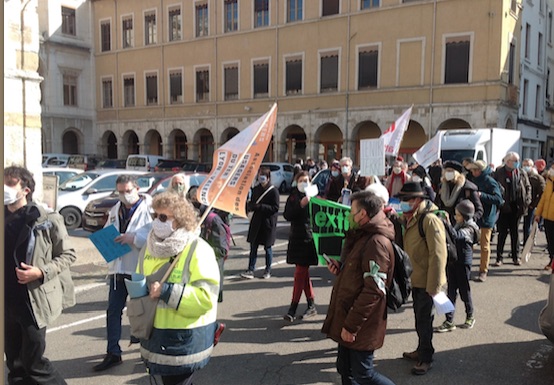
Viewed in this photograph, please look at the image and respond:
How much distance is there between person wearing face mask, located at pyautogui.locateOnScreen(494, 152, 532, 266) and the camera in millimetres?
8664

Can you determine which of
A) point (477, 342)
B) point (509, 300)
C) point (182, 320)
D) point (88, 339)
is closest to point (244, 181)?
point (182, 320)

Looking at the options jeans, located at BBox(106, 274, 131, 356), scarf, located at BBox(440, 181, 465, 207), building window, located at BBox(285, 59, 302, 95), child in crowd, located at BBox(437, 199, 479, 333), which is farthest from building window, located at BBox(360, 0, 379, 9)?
jeans, located at BBox(106, 274, 131, 356)

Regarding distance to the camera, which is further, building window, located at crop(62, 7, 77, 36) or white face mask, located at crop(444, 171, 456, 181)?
building window, located at crop(62, 7, 77, 36)

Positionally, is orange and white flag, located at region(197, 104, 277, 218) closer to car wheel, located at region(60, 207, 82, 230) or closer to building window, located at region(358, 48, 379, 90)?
car wheel, located at region(60, 207, 82, 230)

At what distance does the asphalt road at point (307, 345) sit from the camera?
4488mm

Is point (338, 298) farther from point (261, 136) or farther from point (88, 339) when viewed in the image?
point (88, 339)

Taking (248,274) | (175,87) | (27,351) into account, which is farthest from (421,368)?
(175,87)

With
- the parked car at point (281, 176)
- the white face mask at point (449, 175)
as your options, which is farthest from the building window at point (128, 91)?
the white face mask at point (449, 175)

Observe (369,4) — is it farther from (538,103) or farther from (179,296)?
(179,296)

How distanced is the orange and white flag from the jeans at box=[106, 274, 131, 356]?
4.72ft

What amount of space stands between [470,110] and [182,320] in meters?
23.6

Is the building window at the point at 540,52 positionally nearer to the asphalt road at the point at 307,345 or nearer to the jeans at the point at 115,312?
the asphalt road at the point at 307,345

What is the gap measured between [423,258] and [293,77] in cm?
2545

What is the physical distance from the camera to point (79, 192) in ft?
43.2
